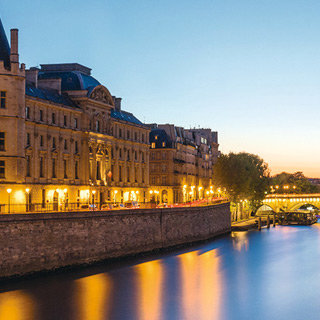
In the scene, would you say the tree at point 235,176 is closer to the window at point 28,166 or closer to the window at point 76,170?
the window at point 76,170

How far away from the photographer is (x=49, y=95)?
7312 cm

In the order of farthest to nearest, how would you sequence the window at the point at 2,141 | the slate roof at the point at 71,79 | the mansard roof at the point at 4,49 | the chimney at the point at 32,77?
the slate roof at the point at 71,79, the chimney at the point at 32,77, the window at the point at 2,141, the mansard roof at the point at 4,49

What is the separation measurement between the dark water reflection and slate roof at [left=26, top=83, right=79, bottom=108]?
24127 mm

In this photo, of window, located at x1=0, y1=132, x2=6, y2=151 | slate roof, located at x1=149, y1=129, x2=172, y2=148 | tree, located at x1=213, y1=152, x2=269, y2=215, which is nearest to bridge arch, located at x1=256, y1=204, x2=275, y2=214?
tree, located at x1=213, y1=152, x2=269, y2=215

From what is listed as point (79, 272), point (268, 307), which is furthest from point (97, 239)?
point (268, 307)

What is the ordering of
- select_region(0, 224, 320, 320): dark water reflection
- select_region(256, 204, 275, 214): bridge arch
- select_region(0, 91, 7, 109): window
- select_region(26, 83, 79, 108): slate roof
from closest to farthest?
select_region(0, 224, 320, 320): dark water reflection
select_region(0, 91, 7, 109): window
select_region(26, 83, 79, 108): slate roof
select_region(256, 204, 275, 214): bridge arch

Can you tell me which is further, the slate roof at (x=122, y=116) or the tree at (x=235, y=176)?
the tree at (x=235, y=176)

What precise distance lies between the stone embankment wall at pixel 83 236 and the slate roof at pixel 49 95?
63.6ft

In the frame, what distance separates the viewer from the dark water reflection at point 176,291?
38856 millimetres

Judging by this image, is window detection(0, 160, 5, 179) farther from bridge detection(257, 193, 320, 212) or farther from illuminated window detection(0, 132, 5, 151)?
bridge detection(257, 193, 320, 212)

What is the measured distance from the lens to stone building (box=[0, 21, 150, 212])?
56.7m

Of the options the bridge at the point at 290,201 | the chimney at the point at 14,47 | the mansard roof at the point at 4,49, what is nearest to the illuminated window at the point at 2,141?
the mansard roof at the point at 4,49

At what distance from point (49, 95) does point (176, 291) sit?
117 ft

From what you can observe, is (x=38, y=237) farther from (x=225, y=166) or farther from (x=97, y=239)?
(x=225, y=166)
